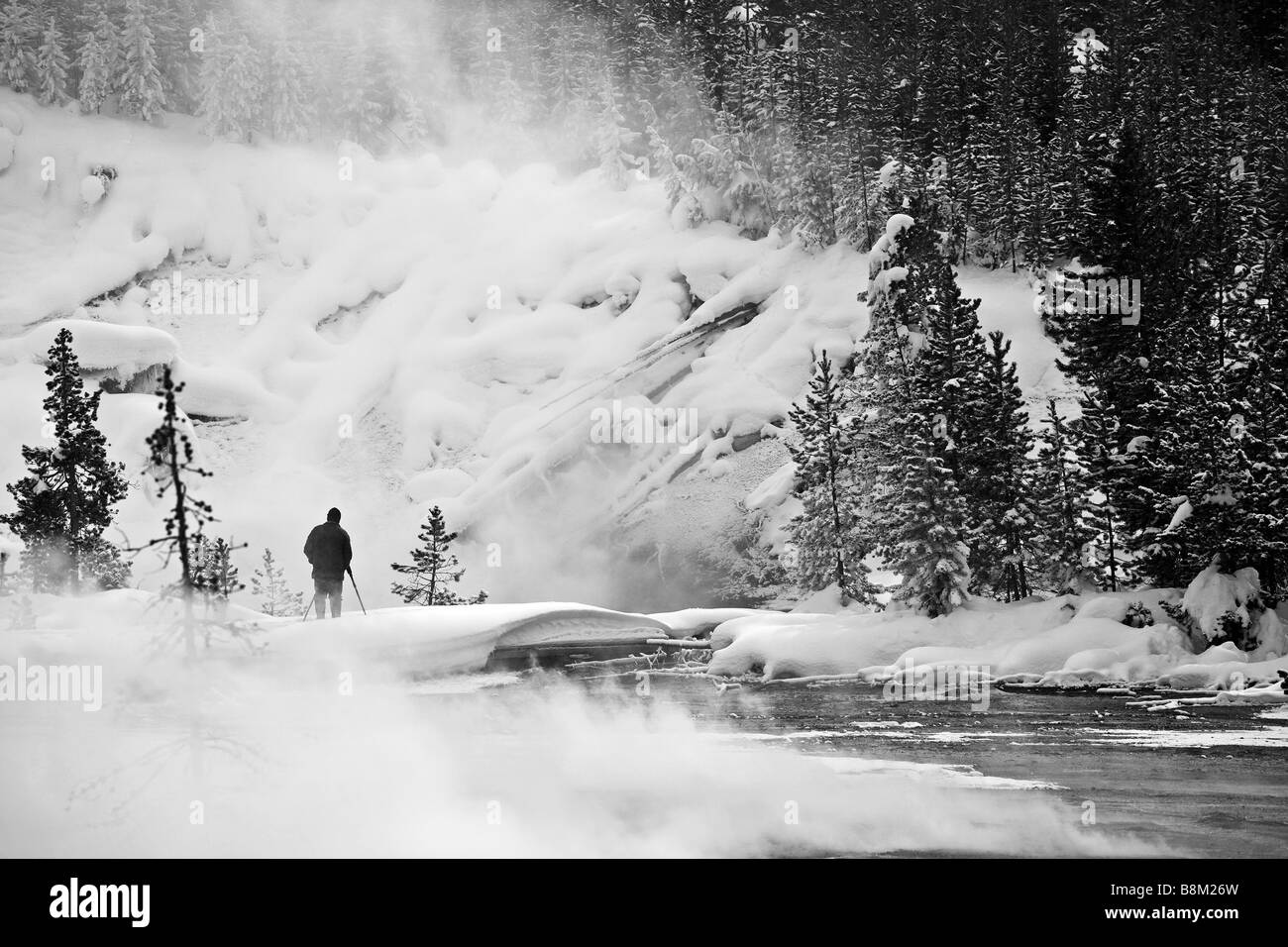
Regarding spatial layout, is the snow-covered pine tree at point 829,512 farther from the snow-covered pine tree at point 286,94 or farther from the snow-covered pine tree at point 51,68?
the snow-covered pine tree at point 51,68

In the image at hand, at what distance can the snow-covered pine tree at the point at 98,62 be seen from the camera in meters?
76.8

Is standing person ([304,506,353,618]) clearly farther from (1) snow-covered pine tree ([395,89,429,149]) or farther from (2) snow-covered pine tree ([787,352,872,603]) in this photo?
(1) snow-covered pine tree ([395,89,429,149])

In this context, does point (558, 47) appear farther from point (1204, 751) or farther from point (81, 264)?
point (1204, 751)

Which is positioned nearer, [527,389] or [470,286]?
[527,389]

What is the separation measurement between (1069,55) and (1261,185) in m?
21.6

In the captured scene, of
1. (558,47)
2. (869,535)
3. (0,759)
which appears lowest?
(0,759)

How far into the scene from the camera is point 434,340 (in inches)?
2432

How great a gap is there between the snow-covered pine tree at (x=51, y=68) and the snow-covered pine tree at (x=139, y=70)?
13.0ft

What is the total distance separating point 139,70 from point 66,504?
5887 cm

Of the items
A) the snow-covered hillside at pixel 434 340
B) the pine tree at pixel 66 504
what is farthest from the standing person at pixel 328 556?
the snow-covered hillside at pixel 434 340

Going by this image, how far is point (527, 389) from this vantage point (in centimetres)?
5822

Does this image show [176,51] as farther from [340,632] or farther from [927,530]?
[340,632]

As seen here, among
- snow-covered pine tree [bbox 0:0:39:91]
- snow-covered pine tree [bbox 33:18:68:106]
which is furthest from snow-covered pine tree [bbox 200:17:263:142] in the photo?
snow-covered pine tree [bbox 0:0:39:91]
